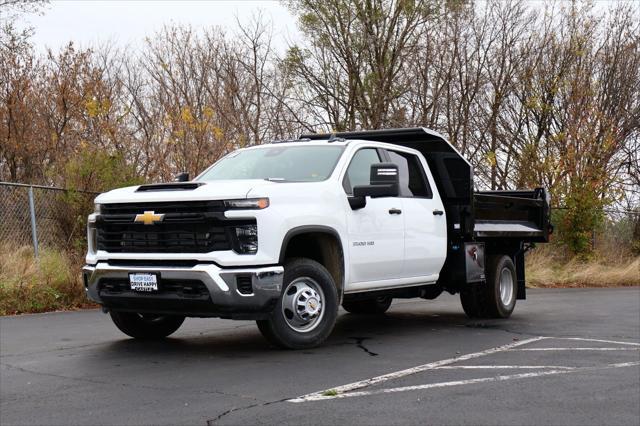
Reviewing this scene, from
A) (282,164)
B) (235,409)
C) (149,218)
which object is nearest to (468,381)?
(235,409)

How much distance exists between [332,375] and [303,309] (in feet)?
4.02

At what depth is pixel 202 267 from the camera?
24.3 feet

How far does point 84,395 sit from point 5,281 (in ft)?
21.9

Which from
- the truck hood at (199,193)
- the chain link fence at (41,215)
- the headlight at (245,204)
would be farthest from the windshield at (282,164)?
the chain link fence at (41,215)

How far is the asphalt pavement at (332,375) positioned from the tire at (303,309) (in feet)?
0.62

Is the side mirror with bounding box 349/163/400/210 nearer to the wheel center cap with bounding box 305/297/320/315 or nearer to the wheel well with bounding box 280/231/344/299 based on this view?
the wheel well with bounding box 280/231/344/299

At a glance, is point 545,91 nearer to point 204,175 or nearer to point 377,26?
point 377,26

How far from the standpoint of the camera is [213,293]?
7.33 metres

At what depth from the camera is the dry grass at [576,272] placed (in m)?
19.7

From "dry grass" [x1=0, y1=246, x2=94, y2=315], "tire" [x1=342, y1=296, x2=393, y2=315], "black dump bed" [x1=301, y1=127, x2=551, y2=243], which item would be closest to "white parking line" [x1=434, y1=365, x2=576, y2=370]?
"black dump bed" [x1=301, y1=127, x2=551, y2=243]

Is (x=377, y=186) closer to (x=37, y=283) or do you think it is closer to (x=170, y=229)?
(x=170, y=229)

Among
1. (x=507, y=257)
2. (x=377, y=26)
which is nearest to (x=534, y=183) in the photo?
(x=377, y=26)

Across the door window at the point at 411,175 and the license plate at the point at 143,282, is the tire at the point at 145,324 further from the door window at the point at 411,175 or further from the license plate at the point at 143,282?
the door window at the point at 411,175

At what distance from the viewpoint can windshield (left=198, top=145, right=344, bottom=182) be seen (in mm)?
8662
